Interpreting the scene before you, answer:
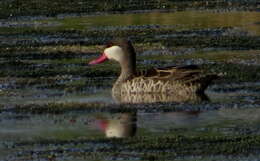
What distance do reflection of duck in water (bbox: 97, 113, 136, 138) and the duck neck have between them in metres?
2.38

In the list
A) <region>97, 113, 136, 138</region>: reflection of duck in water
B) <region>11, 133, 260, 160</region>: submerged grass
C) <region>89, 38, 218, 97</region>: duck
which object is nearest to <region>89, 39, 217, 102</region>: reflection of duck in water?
<region>89, 38, 218, 97</region>: duck

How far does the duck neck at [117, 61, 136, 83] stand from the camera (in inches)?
688

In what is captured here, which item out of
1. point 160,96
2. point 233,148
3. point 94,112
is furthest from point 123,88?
point 233,148

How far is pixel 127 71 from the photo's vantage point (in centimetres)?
1762

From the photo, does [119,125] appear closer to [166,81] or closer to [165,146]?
[165,146]

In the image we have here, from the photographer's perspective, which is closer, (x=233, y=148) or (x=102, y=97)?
(x=233, y=148)

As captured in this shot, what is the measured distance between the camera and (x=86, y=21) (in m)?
26.2

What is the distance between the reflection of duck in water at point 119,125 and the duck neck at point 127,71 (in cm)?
238

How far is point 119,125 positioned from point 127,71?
348 centimetres

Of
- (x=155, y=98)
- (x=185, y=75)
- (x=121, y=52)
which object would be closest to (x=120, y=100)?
(x=155, y=98)

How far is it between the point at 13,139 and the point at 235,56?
7379mm

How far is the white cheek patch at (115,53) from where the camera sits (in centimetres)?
1805

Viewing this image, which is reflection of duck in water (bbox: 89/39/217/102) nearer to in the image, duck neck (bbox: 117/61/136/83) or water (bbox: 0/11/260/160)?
duck neck (bbox: 117/61/136/83)

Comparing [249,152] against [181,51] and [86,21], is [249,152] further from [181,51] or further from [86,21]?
[86,21]
